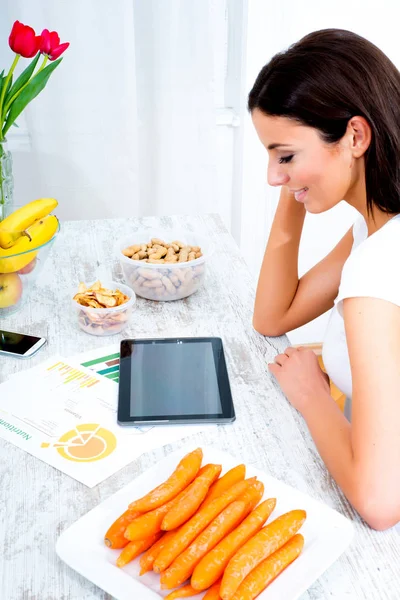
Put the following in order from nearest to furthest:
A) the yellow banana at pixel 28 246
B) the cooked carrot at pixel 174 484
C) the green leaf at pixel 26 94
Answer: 1. the cooked carrot at pixel 174 484
2. the yellow banana at pixel 28 246
3. the green leaf at pixel 26 94

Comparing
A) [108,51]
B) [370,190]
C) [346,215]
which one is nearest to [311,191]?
[370,190]

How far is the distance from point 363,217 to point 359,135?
10.9 inches

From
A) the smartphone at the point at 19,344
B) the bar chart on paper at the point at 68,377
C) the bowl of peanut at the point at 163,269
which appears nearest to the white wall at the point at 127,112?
the bowl of peanut at the point at 163,269

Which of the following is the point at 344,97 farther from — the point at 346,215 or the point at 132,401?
the point at 346,215

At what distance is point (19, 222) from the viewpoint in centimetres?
129

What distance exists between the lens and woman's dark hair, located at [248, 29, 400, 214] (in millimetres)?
993

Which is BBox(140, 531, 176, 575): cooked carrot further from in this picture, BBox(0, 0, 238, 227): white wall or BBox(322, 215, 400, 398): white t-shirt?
BBox(0, 0, 238, 227): white wall

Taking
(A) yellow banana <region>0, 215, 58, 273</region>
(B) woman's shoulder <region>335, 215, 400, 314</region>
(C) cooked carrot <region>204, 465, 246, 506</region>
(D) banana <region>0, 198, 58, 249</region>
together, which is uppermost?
(B) woman's shoulder <region>335, 215, 400, 314</region>

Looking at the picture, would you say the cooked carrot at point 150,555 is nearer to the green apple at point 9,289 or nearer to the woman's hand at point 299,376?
the woman's hand at point 299,376

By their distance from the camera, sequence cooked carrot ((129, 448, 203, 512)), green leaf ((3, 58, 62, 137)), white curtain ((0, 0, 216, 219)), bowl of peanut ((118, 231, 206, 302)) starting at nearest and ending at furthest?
cooked carrot ((129, 448, 203, 512))
bowl of peanut ((118, 231, 206, 302))
green leaf ((3, 58, 62, 137))
white curtain ((0, 0, 216, 219))

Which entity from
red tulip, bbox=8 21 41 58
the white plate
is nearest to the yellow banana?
red tulip, bbox=8 21 41 58

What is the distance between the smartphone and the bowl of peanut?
9.7 inches

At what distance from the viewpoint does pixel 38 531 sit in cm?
79

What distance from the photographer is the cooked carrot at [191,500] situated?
74 cm
